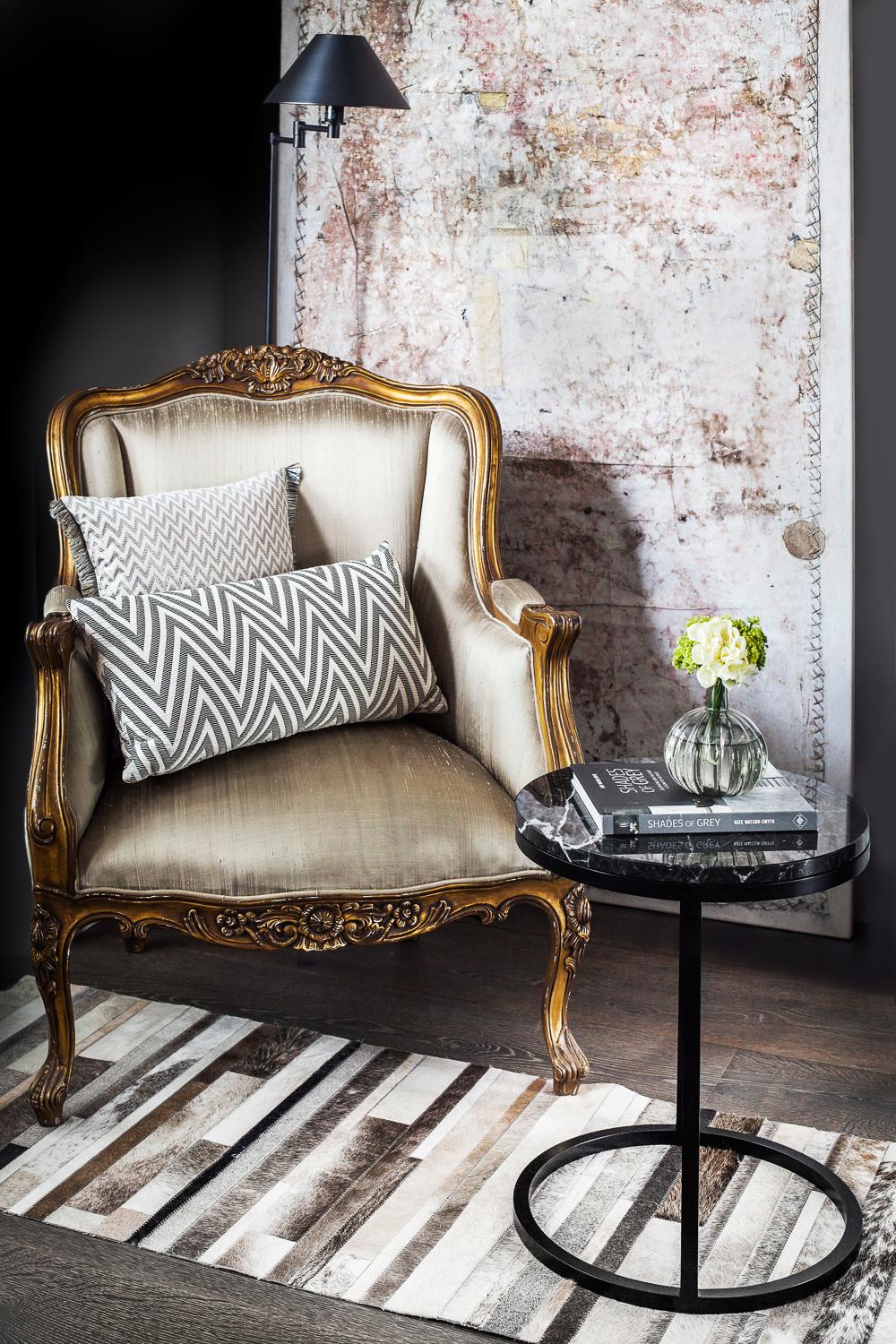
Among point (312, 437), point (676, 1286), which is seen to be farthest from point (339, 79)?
point (676, 1286)

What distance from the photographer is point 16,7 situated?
2.38 m

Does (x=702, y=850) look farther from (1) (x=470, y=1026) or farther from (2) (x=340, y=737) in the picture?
(1) (x=470, y=1026)

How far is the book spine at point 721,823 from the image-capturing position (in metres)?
1.61

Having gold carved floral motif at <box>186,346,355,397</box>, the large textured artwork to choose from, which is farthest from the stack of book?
gold carved floral motif at <box>186,346,355,397</box>

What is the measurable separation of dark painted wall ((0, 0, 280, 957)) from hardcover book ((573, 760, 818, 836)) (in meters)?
1.30

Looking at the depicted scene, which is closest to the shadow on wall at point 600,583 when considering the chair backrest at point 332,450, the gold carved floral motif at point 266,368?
the chair backrest at point 332,450

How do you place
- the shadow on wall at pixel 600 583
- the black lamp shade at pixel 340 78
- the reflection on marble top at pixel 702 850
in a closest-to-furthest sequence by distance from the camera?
the reflection on marble top at pixel 702 850
the black lamp shade at pixel 340 78
the shadow on wall at pixel 600 583

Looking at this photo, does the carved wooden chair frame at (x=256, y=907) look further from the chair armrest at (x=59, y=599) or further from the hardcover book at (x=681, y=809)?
the hardcover book at (x=681, y=809)

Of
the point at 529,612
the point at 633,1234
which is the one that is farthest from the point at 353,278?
the point at 633,1234

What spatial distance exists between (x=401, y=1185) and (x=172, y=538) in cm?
107

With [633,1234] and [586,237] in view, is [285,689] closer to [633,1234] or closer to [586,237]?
[633,1234]

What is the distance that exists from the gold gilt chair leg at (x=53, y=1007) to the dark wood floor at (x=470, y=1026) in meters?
0.24

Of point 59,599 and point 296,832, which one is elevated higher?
point 59,599

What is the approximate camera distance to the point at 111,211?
8.75 ft
